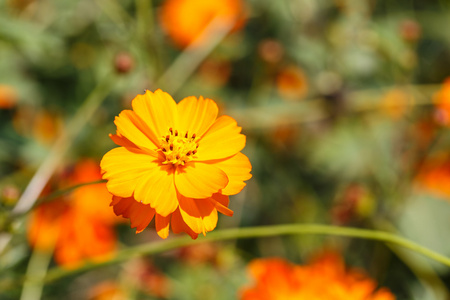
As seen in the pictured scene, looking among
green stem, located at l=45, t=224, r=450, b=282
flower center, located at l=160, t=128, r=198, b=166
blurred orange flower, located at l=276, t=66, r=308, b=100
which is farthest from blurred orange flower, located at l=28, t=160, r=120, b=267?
blurred orange flower, located at l=276, t=66, r=308, b=100

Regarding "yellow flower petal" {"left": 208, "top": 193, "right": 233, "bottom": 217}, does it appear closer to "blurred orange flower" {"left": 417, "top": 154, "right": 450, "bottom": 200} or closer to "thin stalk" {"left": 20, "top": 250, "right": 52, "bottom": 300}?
"thin stalk" {"left": 20, "top": 250, "right": 52, "bottom": 300}

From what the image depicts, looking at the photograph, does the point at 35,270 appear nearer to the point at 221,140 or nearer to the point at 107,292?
the point at 107,292

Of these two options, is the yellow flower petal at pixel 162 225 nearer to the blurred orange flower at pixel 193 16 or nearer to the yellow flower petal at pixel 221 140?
the yellow flower petal at pixel 221 140

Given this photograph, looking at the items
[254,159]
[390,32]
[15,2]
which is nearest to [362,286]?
[254,159]

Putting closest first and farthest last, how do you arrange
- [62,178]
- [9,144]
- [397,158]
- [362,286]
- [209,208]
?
[209,208], [362,286], [62,178], [9,144], [397,158]

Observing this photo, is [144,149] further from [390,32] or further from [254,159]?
[390,32]

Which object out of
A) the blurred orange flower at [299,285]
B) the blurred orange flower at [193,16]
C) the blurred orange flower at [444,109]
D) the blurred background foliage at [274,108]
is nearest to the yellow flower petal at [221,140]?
the blurred orange flower at [299,285]

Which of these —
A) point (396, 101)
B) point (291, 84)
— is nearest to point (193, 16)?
point (291, 84)
